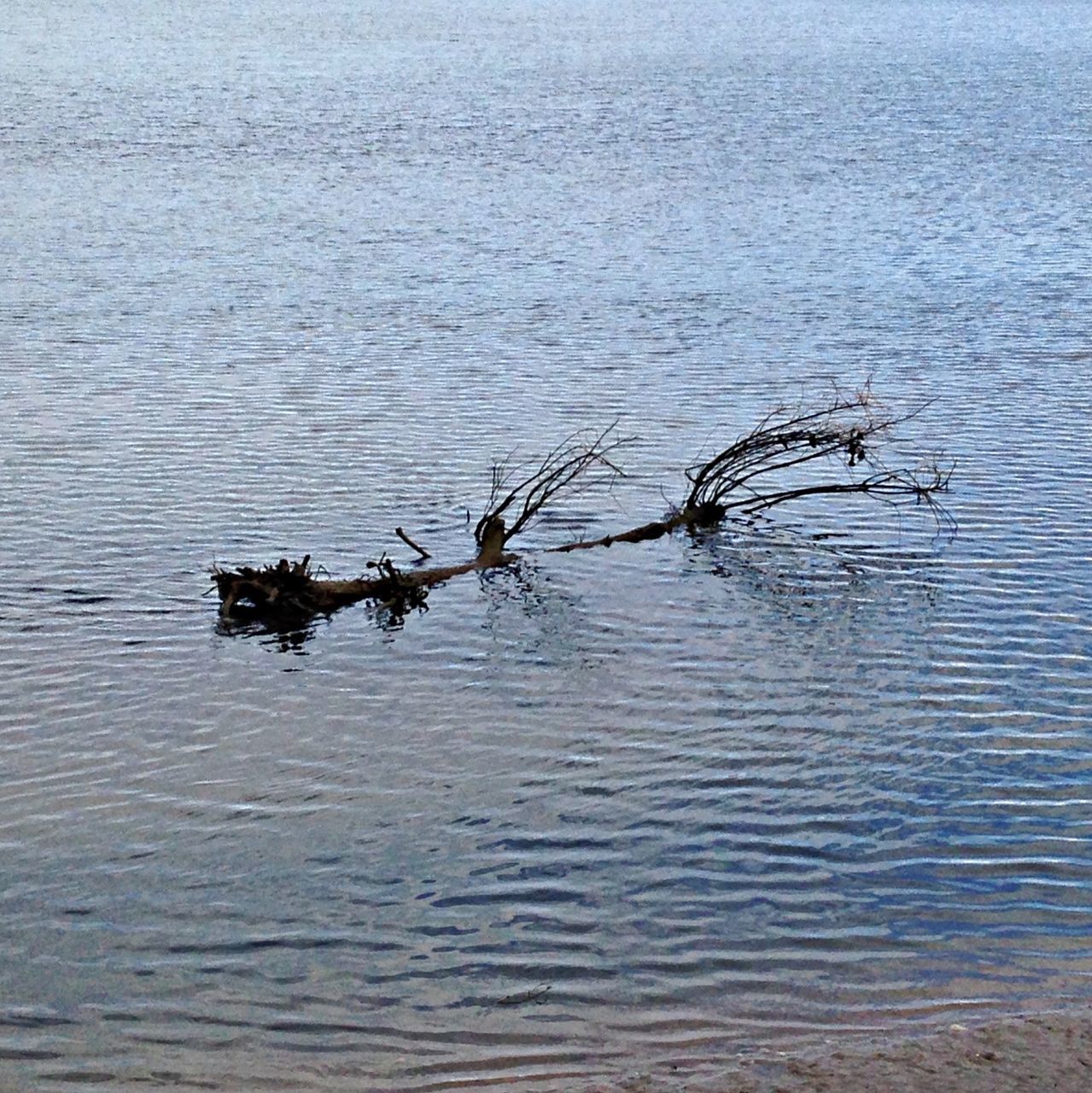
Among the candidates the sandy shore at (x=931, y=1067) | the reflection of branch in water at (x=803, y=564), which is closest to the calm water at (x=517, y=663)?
the reflection of branch in water at (x=803, y=564)

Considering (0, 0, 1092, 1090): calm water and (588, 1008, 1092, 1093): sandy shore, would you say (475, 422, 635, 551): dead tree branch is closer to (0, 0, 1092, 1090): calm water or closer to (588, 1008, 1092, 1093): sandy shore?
(0, 0, 1092, 1090): calm water

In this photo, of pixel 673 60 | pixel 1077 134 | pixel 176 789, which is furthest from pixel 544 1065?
pixel 673 60

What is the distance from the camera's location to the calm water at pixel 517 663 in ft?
23.0

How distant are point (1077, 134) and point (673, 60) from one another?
1977 cm

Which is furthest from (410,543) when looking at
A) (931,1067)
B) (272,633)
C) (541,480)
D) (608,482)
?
(931,1067)

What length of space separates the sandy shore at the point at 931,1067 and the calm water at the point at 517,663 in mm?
245

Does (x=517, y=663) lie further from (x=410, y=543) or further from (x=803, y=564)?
(x=803, y=564)

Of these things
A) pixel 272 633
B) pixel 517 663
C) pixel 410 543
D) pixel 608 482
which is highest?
pixel 608 482

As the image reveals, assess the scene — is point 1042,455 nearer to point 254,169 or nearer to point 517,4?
point 254,169

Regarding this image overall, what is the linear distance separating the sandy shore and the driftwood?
5.68m

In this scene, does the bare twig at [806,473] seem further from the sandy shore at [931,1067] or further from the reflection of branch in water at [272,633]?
the sandy shore at [931,1067]

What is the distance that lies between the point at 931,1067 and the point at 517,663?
501 centimetres

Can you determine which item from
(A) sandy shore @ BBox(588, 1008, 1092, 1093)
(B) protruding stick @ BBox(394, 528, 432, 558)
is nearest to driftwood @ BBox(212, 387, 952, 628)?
(B) protruding stick @ BBox(394, 528, 432, 558)

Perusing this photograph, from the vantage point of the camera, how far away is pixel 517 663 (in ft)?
35.3
